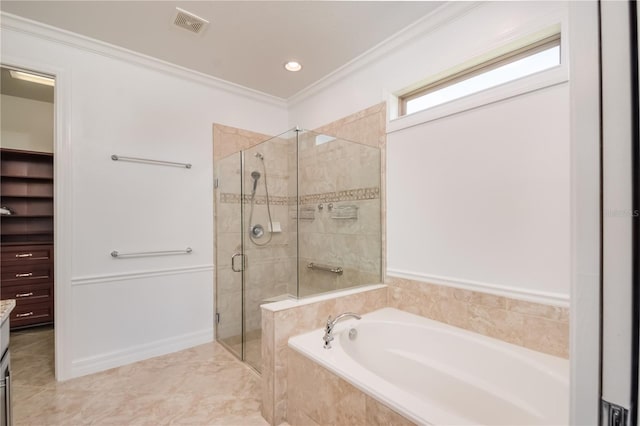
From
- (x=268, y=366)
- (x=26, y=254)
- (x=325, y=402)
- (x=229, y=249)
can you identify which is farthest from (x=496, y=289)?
(x=26, y=254)

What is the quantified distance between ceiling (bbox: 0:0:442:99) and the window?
501 mm

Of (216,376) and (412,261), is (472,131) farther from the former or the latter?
(216,376)

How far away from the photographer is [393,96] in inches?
94.7

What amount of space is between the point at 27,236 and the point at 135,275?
2016 mm

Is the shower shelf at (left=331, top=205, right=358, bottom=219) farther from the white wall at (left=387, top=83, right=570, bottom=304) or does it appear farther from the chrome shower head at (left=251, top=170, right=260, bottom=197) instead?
the chrome shower head at (left=251, top=170, right=260, bottom=197)

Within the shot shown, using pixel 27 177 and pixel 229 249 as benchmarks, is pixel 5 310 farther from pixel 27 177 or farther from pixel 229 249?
pixel 27 177

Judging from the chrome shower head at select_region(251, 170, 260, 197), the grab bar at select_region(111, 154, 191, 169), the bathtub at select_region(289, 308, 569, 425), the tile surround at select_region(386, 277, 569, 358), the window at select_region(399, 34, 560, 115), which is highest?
the window at select_region(399, 34, 560, 115)

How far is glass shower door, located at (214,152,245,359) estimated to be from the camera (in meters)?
2.88

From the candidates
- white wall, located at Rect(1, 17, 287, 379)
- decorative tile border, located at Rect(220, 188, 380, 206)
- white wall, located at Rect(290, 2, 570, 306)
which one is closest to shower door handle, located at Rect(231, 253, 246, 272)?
white wall, located at Rect(1, 17, 287, 379)

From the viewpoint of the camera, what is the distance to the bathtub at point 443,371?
1293mm

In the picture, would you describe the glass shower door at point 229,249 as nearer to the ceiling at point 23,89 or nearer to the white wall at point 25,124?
the ceiling at point 23,89

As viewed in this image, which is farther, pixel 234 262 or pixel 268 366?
pixel 234 262

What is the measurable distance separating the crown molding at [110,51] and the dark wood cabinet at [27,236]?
1657mm

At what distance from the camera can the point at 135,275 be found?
2506mm
